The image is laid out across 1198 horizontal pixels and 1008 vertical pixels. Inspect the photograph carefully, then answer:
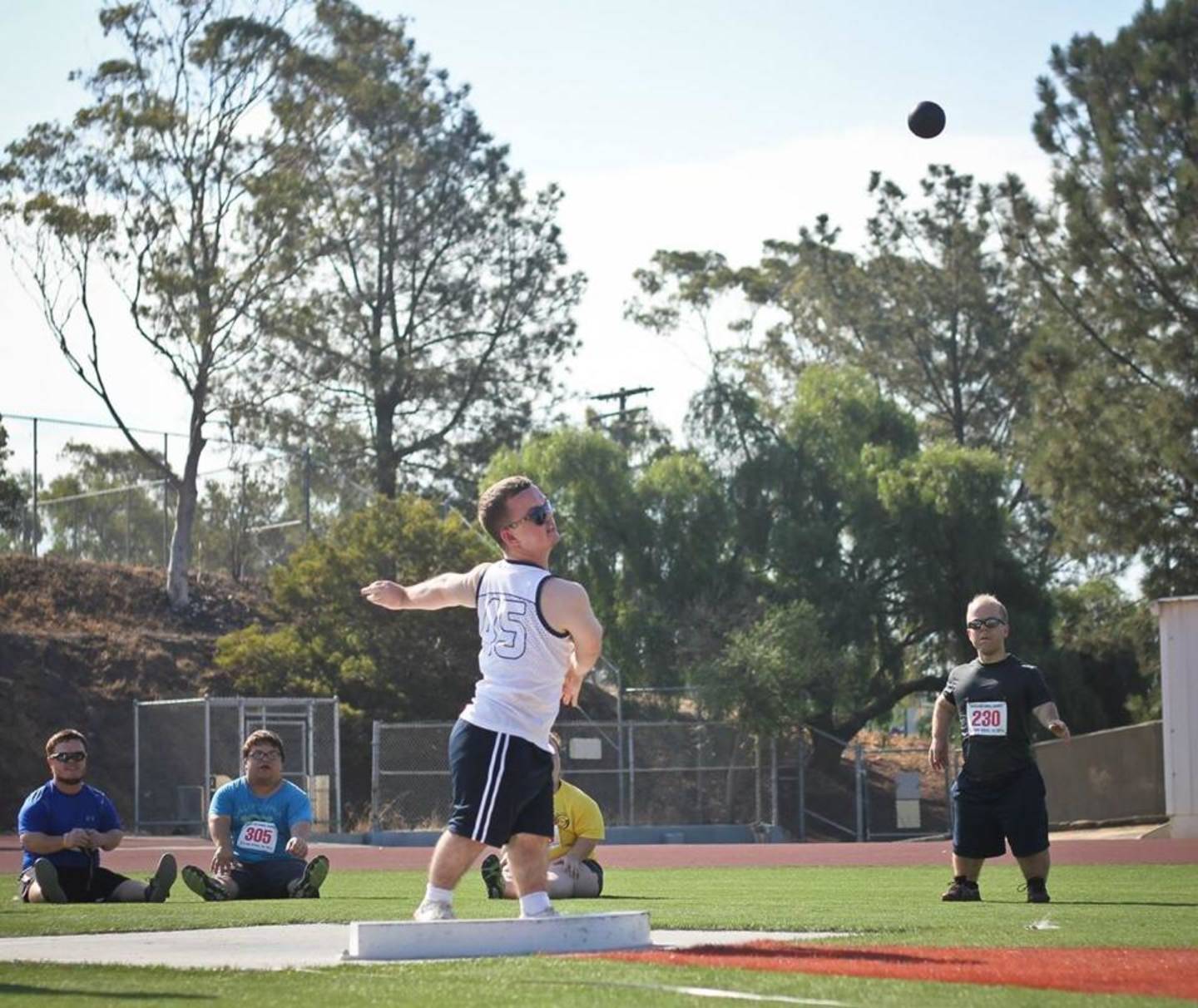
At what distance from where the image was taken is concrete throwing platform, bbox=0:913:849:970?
24.8ft

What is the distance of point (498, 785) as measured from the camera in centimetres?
773

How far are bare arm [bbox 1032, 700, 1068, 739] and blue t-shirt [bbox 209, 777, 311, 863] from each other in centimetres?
479

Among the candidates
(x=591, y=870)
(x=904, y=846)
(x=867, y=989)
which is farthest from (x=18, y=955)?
Result: (x=904, y=846)

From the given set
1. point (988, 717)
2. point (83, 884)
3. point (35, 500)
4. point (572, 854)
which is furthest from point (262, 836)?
point (35, 500)

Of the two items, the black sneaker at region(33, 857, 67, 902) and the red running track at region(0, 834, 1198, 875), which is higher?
the black sneaker at region(33, 857, 67, 902)

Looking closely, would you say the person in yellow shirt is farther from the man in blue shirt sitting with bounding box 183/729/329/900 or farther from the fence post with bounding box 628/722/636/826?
the fence post with bounding box 628/722/636/826

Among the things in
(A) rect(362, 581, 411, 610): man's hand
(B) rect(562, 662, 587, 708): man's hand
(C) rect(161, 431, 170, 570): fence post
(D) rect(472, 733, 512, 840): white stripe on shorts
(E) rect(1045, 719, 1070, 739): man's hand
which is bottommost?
(D) rect(472, 733, 512, 840): white stripe on shorts

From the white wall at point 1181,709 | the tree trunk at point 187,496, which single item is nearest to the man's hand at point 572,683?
the white wall at point 1181,709

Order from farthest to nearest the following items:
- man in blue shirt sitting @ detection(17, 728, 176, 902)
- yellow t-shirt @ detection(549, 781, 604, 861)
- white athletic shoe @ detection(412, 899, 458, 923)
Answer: yellow t-shirt @ detection(549, 781, 604, 861) → man in blue shirt sitting @ detection(17, 728, 176, 902) → white athletic shoe @ detection(412, 899, 458, 923)

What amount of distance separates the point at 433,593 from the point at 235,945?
185cm

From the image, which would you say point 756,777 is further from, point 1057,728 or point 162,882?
point 1057,728

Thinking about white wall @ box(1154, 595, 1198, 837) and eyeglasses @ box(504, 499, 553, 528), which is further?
white wall @ box(1154, 595, 1198, 837)

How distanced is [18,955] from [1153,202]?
33017 mm

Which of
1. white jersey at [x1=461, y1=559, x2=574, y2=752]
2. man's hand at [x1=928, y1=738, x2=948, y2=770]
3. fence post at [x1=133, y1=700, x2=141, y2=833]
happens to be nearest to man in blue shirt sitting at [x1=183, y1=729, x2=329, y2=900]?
man's hand at [x1=928, y1=738, x2=948, y2=770]
